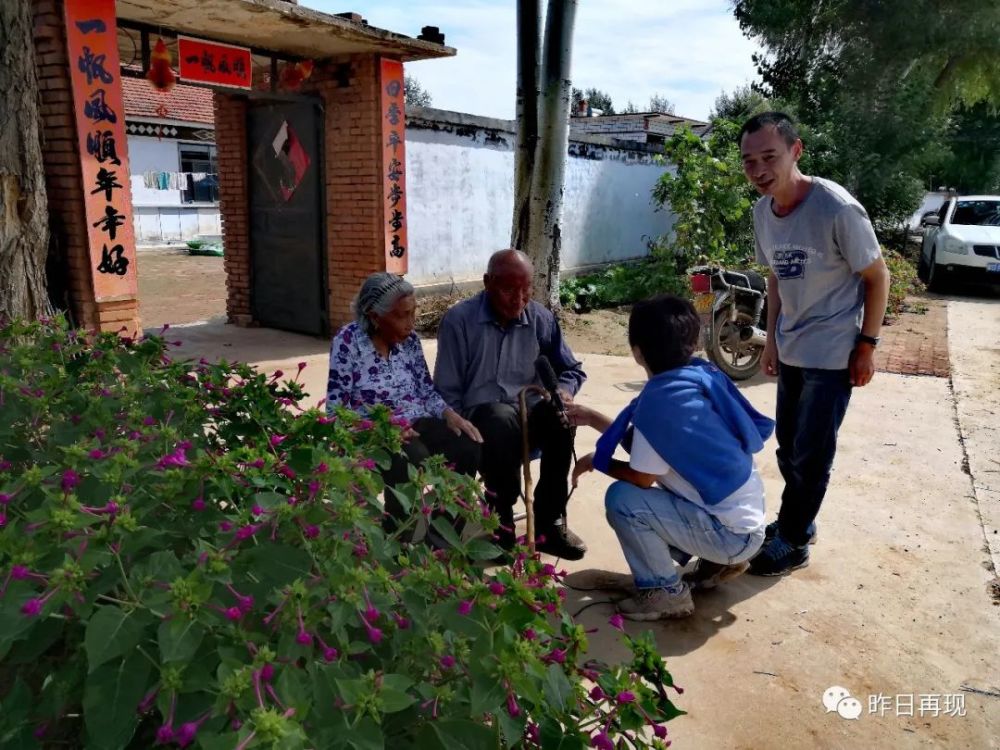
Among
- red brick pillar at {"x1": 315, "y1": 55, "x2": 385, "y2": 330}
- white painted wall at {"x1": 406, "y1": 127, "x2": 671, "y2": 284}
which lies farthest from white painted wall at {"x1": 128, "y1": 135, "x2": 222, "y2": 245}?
red brick pillar at {"x1": 315, "y1": 55, "x2": 385, "y2": 330}

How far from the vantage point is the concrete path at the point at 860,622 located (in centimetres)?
237

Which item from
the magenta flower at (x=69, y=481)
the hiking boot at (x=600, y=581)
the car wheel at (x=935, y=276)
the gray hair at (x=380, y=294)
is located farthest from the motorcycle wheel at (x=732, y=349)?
the car wheel at (x=935, y=276)

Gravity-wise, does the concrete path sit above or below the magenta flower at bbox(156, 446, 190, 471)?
below

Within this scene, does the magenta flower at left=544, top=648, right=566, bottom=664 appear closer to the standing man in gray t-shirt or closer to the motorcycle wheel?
the standing man in gray t-shirt

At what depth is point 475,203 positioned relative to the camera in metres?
9.46

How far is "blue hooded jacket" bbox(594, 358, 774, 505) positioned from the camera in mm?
2555

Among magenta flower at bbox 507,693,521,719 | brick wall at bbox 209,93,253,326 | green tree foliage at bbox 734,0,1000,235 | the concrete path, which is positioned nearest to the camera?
→ magenta flower at bbox 507,693,521,719

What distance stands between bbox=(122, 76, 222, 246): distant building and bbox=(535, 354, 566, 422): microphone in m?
17.7

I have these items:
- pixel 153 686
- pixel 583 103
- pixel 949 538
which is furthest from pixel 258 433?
pixel 583 103

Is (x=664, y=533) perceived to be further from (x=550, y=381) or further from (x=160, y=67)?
(x=160, y=67)

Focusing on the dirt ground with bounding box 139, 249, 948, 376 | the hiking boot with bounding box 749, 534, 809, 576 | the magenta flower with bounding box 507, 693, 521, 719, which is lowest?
the hiking boot with bounding box 749, 534, 809, 576

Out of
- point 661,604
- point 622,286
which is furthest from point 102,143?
point 622,286

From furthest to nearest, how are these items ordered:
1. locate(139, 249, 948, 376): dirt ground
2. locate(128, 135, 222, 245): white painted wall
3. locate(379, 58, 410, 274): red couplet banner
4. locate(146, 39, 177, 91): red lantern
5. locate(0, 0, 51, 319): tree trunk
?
1. locate(128, 135, 222, 245): white painted wall
2. locate(139, 249, 948, 376): dirt ground
3. locate(379, 58, 410, 274): red couplet banner
4. locate(146, 39, 177, 91): red lantern
5. locate(0, 0, 51, 319): tree trunk

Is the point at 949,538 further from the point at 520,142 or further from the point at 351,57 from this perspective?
the point at 351,57
